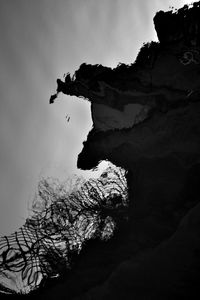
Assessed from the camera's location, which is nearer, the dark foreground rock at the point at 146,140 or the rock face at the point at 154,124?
the dark foreground rock at the point at 146,140

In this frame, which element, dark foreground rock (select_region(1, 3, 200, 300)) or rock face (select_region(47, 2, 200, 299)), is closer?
dark foreground rock (select_region(1, 3, 200, 300))

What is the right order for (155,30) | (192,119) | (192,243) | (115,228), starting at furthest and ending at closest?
(155,30) < (192,119) < (115,228) < (192,243)

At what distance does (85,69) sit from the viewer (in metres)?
14.2

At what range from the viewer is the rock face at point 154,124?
10.3m

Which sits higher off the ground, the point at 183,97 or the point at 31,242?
the point at 183,97

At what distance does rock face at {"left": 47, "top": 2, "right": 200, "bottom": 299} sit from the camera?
10.3m

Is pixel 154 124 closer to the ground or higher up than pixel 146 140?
higher up

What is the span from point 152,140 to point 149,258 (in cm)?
711

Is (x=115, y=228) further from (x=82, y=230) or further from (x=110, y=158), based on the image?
(x=110, y=158)

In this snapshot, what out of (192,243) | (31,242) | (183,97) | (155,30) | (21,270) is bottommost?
(192,243)

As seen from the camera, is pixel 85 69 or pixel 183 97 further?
pixel 85 69

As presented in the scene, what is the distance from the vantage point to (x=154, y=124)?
1208cm

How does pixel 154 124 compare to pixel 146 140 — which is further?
pixel 146 140

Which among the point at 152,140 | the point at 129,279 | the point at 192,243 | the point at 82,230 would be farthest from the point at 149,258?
the point at 152,140
